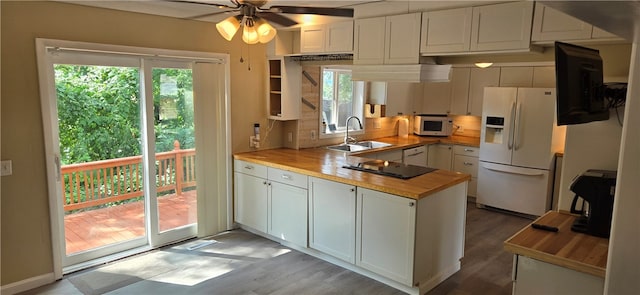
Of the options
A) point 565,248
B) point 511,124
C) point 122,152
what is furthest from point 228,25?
point 511,124

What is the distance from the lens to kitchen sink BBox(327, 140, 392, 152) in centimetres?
526

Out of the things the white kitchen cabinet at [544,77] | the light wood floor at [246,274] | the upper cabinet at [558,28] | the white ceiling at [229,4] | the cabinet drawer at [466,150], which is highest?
the white ceiling at [229,4]

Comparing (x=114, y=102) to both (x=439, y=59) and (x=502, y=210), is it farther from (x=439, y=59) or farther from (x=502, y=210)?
(x=502, y=210)

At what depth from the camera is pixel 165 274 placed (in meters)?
3.57

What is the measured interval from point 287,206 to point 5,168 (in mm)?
2275

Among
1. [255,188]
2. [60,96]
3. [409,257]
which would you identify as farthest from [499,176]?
[60,96]

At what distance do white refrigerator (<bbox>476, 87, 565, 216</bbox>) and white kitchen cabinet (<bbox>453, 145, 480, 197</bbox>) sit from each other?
0.70ft

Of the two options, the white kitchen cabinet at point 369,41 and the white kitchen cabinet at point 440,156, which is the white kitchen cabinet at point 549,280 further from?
the white kitchen cabinet at point 440,156

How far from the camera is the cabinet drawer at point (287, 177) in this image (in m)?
3.88

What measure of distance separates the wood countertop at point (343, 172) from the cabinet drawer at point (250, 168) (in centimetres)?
5

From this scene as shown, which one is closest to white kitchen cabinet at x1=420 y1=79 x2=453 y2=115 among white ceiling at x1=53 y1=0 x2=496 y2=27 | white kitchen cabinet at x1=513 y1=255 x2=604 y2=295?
white ceiling at x1=53 y1=0 x2=496 y2=27

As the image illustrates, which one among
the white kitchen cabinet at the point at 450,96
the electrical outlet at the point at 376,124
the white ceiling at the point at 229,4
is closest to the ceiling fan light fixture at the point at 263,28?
the white ceiling at the point at 229,4

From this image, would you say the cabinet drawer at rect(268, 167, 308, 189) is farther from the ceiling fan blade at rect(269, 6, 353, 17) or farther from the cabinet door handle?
the ceiling fan blade at rect(269, 6, 353, 17)

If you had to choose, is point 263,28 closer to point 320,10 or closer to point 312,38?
point 320,10
